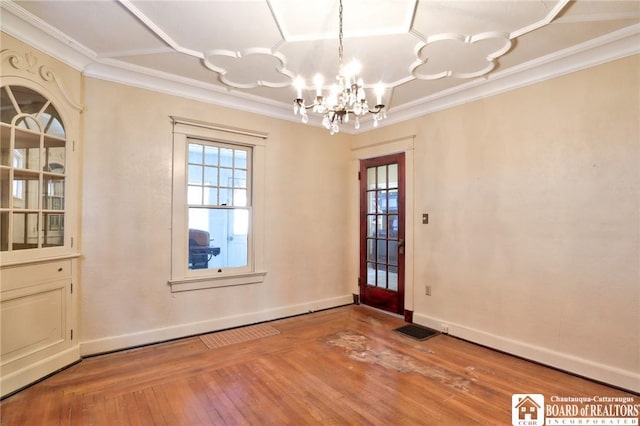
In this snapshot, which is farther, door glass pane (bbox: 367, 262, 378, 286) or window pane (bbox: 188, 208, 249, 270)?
door glass pane (bbox: 367, 262, 378, 286)

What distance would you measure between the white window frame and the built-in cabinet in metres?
0.88

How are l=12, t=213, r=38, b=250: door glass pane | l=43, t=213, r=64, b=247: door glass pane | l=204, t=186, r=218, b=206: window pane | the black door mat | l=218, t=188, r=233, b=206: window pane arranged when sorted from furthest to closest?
1. l=218, t=188, r=233, b=206: window pane
2. l=204, t=186, r=218, b=206: window pane
3. the black door mat
4. l=43, t=213, r=64, b=247: door glass pane
5. l=12, t=213, r=38, b=250: door glass pane

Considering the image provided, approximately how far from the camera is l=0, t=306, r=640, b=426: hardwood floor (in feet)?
7.22

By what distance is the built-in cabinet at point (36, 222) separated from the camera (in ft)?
7.97

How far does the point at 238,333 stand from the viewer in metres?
3.73

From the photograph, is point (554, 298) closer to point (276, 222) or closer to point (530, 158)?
point (530, 158)

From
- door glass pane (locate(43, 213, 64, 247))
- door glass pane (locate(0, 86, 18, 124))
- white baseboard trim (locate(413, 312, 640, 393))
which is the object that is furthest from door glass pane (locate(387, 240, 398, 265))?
door glass pane (locate(0, 86, 18, 124))

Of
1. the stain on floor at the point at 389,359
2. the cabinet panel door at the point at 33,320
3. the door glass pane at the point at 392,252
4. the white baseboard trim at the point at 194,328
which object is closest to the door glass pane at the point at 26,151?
the cabinet panel door at the point at 33,320

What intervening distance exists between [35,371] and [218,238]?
6.43 feet

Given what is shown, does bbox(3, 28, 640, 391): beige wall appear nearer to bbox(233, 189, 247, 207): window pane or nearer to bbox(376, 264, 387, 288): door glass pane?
bbox(233, 189, 247, 207): window pane

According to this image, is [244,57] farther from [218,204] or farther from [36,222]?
[36,222]

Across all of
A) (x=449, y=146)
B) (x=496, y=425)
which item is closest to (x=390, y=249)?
(x=449, y=146)

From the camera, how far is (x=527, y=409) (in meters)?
2.32

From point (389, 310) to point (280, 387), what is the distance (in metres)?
2.31
